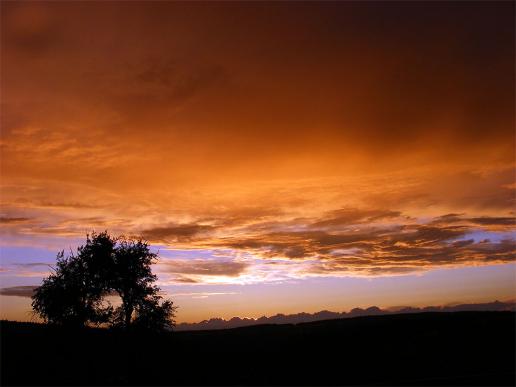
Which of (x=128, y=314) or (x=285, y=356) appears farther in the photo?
(x=128, y=314)

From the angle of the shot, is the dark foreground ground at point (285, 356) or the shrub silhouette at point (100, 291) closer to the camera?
the dark foreground ground at point (285, 356)

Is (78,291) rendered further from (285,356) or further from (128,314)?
(285,356)

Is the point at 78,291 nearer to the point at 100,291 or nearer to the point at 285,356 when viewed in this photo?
the point at 100,291

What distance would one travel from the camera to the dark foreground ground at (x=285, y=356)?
2994cm

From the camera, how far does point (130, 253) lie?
2069 inches

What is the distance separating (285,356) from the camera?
125 feet

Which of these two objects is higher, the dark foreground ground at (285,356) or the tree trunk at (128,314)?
the tree trunk at (128,314)

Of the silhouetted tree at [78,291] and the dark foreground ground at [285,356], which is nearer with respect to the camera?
the dark foreground ground at [285,356]

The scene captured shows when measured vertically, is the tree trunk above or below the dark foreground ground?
above

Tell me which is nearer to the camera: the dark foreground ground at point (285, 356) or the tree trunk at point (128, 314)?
the dark foreground ground at point (285, 356)

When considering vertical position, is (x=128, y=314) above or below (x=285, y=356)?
above

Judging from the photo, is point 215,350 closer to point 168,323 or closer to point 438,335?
point 168,323

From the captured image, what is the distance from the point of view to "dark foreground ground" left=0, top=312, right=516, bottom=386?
29938 millimetres

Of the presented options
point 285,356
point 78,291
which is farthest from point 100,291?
point 285,356
